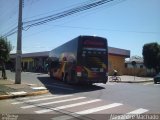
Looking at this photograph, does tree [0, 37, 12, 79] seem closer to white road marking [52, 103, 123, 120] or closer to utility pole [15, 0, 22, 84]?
utility pole [15, 0, 22, 84]

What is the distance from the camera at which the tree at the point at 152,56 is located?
56031 millimetres

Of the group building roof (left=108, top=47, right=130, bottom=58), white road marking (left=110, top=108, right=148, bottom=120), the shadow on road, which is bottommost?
white road marking (left=110, top=108, right=148, bottom=120)

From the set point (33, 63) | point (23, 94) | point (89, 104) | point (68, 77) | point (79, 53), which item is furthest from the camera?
point (33, 63)

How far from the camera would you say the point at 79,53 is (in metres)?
21.4

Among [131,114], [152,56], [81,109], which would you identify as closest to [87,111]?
[81,109]

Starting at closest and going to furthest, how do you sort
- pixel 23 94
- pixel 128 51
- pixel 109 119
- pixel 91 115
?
pixel 109 119
pixel 91 115
pixel 23 94
pixel 128 51

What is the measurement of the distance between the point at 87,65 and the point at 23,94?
600cm

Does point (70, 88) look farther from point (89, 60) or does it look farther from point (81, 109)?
point (81, 109)

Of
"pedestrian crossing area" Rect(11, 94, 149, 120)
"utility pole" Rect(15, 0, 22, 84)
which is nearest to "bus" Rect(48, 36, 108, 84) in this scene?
"utility pole" Rect(15, 0, 22, 84)

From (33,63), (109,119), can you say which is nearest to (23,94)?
(109,119)

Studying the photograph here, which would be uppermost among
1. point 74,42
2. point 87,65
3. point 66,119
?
point 74,42

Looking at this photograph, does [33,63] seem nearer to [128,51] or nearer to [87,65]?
[128,51]

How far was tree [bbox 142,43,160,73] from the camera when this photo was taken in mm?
56031

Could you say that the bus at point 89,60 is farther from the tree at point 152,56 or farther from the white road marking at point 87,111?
the tree at point 152,56
